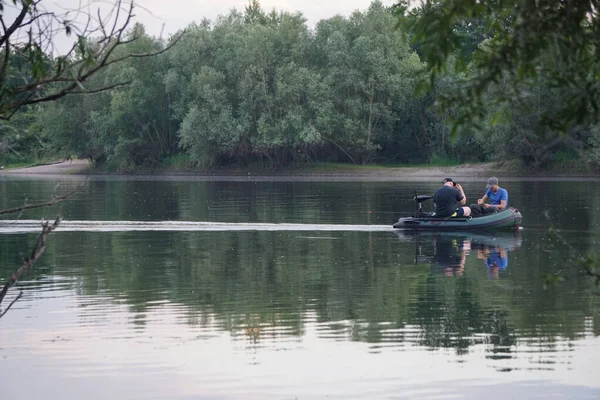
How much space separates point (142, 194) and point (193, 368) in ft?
135

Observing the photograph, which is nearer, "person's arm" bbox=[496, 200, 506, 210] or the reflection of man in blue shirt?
the reflection of man in blue shirt

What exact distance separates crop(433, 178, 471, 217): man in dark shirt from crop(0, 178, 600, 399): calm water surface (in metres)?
0.65

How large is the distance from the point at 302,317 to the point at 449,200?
13.7 meters

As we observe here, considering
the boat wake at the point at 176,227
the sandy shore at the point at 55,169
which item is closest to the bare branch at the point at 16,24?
the boat wake at the point at 176,227

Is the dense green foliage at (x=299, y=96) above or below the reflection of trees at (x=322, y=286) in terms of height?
above

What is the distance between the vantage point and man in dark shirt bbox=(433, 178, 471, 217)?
27672 mm

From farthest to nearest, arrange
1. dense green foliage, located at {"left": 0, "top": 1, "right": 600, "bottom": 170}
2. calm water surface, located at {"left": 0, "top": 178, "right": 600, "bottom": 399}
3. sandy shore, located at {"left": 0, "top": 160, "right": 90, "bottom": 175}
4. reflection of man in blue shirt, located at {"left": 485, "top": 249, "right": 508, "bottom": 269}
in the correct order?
1. sandy shore, located at {"left": 0, "top": 160, "right": 90, "bottom": 175}
2. dense green foliage, located at {"left": 0, "top": 1, "right": 600, "bottom": 170}
3. reflection of man in blue shirt, located at {"left": 485, "top": 249, "right": 508, "bottom": 269}
4. calm water surface, located at {"left": 0, "top": 178, "right": 600, "bottom": 399}

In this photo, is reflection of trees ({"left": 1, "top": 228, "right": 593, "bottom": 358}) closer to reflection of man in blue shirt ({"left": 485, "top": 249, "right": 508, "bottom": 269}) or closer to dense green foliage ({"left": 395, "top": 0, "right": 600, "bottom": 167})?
reflection of man in blue shirt ({"left": 485, "top": 249, "right": 508, "bottom": 269})

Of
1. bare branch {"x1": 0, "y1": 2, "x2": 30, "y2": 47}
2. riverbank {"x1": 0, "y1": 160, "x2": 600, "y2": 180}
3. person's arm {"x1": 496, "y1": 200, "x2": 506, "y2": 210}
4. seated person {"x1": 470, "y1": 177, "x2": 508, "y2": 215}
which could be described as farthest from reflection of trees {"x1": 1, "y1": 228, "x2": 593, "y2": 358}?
riverbank {"x1": 0, "y1": 160, "x2": 600, "y2": 180}

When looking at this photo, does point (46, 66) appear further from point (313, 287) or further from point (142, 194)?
point (142, 194)

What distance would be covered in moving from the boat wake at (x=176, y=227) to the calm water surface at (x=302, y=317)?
35.1 inches

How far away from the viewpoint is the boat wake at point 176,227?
2983 centimetres

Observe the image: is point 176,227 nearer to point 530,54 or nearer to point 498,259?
point 498,259

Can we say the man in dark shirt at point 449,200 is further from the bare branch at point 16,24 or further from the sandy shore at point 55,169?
→ the sandy shore at point 55,169
